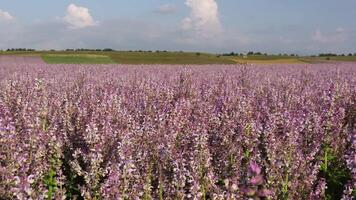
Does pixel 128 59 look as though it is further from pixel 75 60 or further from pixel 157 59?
pixel 75 60

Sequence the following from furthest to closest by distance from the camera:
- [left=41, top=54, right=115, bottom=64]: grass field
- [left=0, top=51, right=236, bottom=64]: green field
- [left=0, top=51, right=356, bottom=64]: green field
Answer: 1. [left=0, top=51, right=356, bottom=64]: green field
2. [left=0, top=51, right=236, bottom=64]: green field
3. [left=41, top=54, right=115, bottom=64]: grass field

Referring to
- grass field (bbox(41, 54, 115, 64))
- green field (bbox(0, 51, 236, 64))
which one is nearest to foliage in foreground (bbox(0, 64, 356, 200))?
grass field (bbox(41, 54, 115, 64))

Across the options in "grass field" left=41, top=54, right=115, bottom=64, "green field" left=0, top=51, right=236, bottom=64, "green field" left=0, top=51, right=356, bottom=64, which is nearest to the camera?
"grass field" left=41, top=54, right=115, bottom=64

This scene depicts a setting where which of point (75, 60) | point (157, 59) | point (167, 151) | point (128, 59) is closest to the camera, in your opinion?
point (167, 151)

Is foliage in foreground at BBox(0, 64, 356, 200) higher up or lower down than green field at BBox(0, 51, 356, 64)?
higher up

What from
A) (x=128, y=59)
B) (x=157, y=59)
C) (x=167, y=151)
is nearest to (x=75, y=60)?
(x=128, y=59)

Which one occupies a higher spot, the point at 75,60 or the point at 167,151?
the point at 167,151

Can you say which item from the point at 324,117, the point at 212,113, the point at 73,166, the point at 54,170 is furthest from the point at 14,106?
the point at 324,117

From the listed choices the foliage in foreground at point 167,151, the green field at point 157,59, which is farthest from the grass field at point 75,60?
the foliage in foreground at point 167,151

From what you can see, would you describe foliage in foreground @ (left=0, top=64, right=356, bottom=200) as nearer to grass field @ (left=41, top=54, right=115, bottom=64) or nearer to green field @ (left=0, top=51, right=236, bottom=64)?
grass field @ (left=41, top=54, right=115, bottom=64)

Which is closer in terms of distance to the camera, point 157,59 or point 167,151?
point 167,151

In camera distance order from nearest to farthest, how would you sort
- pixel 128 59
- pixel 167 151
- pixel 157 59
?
pixel 167 151
pixel 128 59
pixel 157 59

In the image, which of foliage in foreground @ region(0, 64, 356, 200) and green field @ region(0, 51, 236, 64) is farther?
green field @ region(0, 51, 236, 64)

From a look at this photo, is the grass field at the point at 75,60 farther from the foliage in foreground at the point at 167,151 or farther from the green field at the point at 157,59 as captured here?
the foliage in foreground at the point at 167,151
